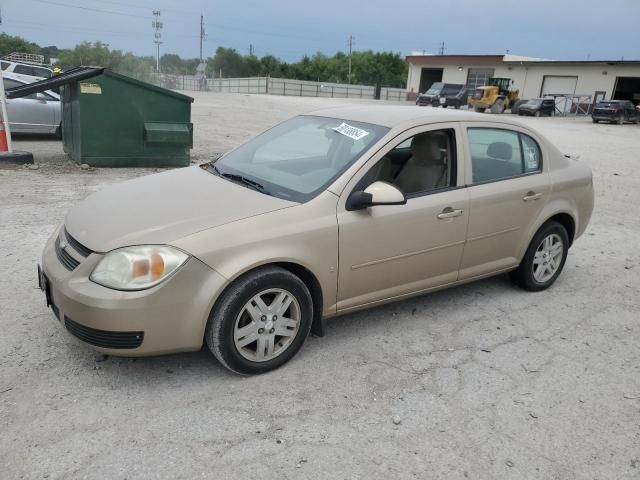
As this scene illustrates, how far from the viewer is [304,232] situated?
331 cm

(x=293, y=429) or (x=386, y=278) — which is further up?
(x=386, y=278)

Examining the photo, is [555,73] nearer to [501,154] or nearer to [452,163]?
[501,154]

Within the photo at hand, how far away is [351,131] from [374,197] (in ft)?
2.43

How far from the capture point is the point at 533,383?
3.44 meters

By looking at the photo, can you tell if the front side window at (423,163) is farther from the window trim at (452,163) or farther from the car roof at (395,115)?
the car roof at (395,115)

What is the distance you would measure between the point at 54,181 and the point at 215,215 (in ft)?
20.3

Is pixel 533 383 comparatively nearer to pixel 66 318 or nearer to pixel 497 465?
pixel 497 465

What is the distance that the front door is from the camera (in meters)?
3.57

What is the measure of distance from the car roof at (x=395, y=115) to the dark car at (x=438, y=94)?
3821 centimetres

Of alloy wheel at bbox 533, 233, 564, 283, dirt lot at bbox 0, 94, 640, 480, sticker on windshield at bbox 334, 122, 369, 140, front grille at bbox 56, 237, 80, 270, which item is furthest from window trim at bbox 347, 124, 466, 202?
front grille at bbox 56, 237, 80, 270

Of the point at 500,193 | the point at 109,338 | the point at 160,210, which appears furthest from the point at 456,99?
the point at 109,338

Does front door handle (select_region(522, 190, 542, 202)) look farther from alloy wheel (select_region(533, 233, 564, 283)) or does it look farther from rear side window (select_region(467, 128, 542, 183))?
alloy wheel (select_region(533, 233, 564, 283))

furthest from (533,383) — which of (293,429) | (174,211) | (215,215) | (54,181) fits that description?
(54,181)

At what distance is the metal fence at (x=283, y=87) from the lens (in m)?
61.5
